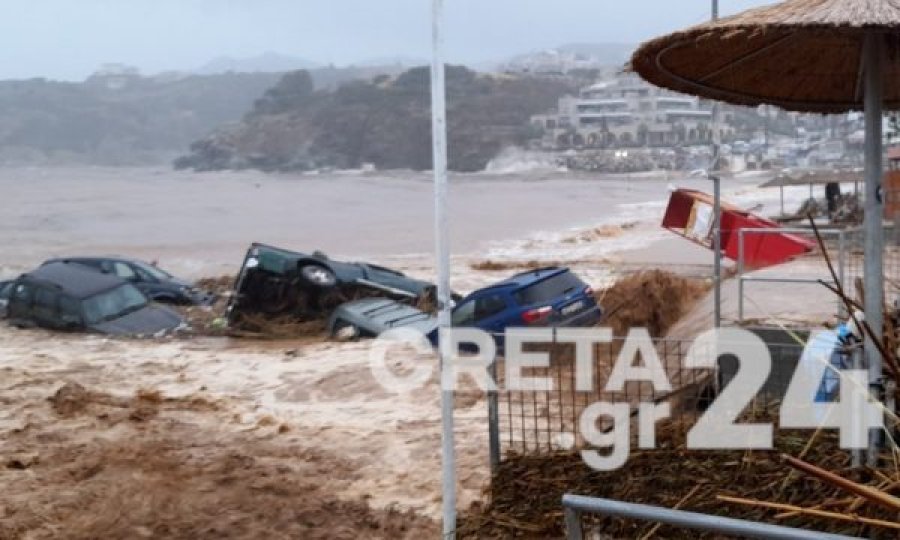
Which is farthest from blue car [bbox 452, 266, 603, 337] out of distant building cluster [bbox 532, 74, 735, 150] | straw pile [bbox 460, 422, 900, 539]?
distant building cluster [bbox 532, 74, 735, 150]

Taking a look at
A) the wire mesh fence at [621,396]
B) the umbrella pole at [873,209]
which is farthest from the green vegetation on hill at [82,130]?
the umbrella pole at [873,209]

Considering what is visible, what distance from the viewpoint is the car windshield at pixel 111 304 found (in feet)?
55.3

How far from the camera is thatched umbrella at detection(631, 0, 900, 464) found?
11.3 feet

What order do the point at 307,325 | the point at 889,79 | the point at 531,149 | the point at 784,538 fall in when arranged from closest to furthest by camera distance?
the point at 784,538, the point at 889,79, the point at 307,325, the point at 531,149

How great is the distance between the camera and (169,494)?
24.3ft

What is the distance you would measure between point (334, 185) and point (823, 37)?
99583 millimetres

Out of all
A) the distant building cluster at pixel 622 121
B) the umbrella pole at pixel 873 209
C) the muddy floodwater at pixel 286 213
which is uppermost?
the distant building cluster at pixel 622 121

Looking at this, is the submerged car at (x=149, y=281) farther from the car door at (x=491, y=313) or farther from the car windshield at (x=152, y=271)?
the car door at (x=491, y=313)

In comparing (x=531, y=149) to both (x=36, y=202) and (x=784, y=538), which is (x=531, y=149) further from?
(x=784, y=538)

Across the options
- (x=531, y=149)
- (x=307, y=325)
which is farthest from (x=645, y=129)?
(x=307, y=325)

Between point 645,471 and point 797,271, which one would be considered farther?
point 797,271

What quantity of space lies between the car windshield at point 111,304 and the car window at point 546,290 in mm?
7837

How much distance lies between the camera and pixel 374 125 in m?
142

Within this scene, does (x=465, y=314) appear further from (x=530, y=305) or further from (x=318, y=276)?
(x=318, y=276)
